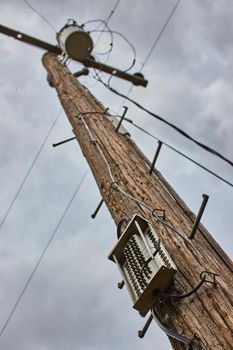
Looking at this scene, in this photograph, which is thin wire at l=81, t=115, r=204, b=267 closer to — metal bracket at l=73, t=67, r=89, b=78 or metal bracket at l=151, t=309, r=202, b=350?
metal bracket at l=151, t=309, r=202, b=350

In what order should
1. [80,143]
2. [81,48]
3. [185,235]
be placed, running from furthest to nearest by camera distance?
[81,48], [80,143], [185,235]

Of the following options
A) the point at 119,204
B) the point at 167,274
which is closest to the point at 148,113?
the point at 119,204

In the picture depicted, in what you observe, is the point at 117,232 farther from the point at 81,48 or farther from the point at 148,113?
the point at 81,48

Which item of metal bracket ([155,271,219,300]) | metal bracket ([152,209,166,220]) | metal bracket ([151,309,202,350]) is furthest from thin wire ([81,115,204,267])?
metal bracket ([151,309,202,350])

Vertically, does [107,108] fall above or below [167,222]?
above

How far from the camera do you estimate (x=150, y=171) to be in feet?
12.7

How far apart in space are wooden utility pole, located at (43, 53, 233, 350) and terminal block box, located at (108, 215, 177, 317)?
9cm

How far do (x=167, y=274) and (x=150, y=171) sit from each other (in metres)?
1.30

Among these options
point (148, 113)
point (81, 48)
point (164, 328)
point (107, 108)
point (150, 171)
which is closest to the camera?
point (164, 328)

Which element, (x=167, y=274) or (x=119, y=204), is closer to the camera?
(x=167, y=274)

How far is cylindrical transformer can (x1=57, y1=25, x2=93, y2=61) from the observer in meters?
5.87

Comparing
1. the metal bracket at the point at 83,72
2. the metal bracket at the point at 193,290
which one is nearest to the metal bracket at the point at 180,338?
the metal bracket at the point at 193,290

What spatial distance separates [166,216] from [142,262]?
1.51ft

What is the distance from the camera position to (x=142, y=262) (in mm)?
2932
